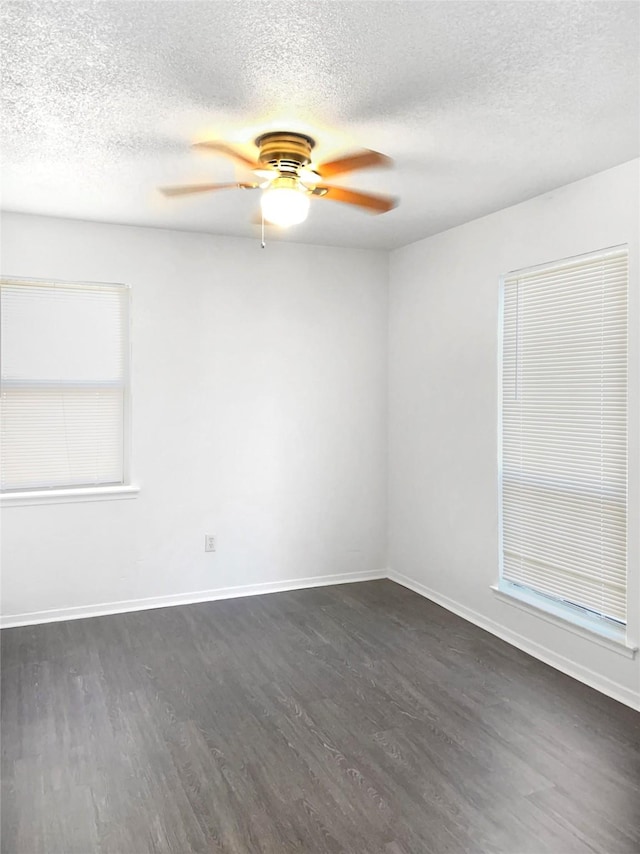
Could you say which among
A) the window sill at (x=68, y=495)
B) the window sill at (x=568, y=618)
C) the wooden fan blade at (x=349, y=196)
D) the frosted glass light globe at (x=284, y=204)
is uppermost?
the wooden fan blade at (x=349, y=196)

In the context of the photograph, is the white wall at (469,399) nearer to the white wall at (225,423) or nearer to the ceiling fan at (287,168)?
the white wall at (225,423)

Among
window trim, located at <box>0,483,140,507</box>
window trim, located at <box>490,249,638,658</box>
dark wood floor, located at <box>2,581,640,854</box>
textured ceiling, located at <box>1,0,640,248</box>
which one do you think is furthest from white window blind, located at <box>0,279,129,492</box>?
window trim, located at <box>490,249,638,658</box>

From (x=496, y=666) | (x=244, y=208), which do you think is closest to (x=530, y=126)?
(x=244, y=208)

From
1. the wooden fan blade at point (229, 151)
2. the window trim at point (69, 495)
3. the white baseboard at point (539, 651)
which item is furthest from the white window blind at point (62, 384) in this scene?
the white baseboard at point (539, 651)

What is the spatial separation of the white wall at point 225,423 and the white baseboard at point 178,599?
0.03 meters

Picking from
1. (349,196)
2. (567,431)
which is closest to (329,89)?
(349,196)

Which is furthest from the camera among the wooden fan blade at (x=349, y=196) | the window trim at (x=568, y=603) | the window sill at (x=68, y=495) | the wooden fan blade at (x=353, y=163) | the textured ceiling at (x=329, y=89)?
the window sill at (x=68, y=495)

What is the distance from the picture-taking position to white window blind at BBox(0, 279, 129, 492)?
4.01 m

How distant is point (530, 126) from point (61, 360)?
3.02 m

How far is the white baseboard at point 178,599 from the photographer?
405 cm

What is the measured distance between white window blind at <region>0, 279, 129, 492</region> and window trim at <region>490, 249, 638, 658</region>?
2424 mm

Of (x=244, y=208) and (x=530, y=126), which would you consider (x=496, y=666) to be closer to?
(x=530, y=126)

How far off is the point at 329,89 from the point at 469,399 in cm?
233

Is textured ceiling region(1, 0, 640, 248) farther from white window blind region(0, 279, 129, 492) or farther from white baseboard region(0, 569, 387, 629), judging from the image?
white baseboard region(0, 569, 387, 629)
